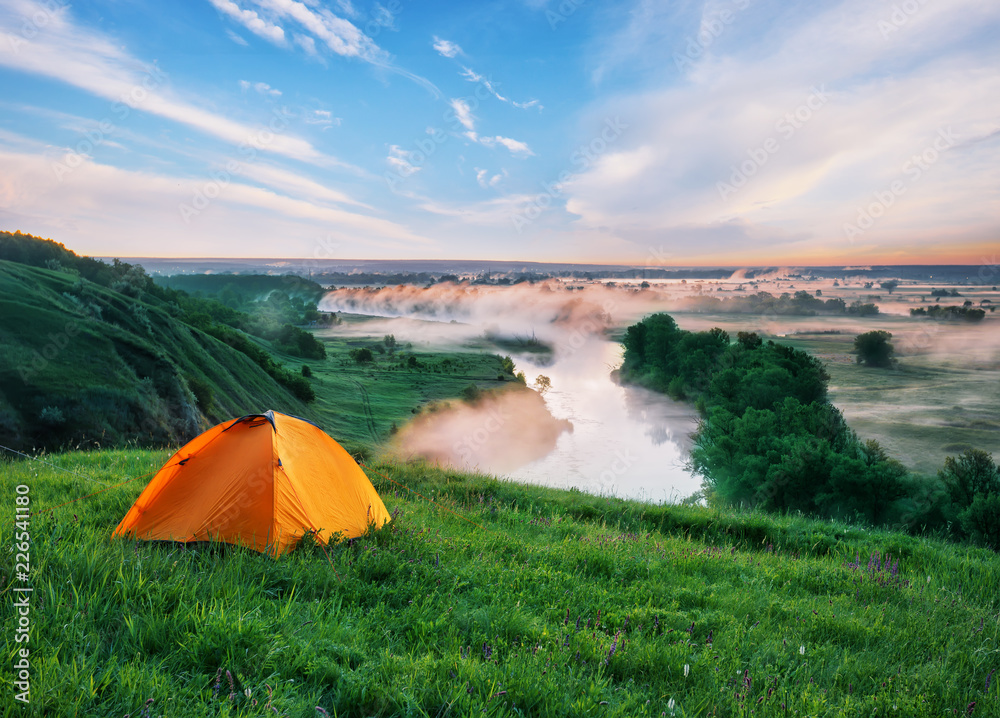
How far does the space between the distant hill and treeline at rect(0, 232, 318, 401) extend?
1875 mm

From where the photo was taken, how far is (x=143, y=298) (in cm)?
6419

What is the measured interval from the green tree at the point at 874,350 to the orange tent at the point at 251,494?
325 ft

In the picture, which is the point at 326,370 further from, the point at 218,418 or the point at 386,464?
the point at 386,464

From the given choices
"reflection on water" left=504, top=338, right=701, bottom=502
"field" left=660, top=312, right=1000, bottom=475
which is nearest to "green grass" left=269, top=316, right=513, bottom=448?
"reflection on water" left=504, top=338, right=701, bottom=502

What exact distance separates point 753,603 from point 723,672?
2.44 metres

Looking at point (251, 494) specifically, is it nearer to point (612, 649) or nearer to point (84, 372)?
point (612, 649)

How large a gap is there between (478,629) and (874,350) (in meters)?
101

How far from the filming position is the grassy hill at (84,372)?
2338cm

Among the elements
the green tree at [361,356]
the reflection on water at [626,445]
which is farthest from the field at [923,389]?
the green tree at [361,356]

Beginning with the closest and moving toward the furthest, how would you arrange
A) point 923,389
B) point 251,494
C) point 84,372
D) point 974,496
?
1. point 251,494
2. point 974,496
3. point 84,372
4. point 923,389

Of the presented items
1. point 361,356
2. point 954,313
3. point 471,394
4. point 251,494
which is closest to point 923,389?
point 954,313

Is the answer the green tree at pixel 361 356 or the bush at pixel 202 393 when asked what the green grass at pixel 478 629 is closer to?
the bush at pixel 202 393

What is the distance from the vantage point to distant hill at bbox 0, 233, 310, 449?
2344 centimetres

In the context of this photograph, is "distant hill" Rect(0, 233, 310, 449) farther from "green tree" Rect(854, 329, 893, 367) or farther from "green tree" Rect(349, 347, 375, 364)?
"green tree" Rect(854, 329, 893, 367)
